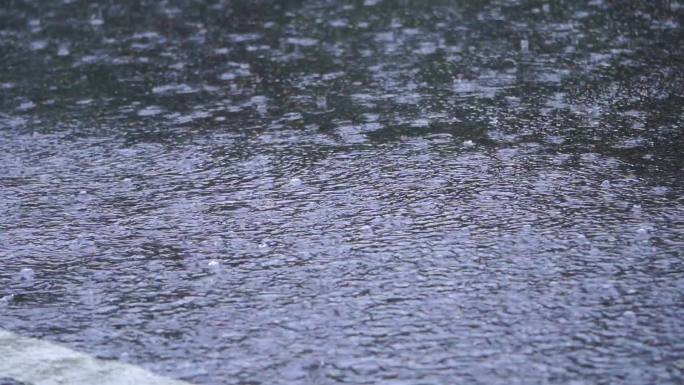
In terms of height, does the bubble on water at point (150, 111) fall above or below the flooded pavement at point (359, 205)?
below

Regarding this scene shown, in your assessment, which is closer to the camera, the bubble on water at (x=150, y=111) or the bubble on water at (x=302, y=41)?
the bubble on water at (x=150, y=111)

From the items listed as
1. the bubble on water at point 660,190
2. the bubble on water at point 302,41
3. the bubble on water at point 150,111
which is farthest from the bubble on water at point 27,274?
the bubble on water at point 302,41

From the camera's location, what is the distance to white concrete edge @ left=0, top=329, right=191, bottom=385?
348cm

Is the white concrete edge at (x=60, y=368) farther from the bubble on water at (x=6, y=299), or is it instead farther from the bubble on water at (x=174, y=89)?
the bubble on water at (x=174, y=89)

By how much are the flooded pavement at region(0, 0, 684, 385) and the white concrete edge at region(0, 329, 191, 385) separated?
8 centimetres

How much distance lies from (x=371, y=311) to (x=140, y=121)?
3.62m

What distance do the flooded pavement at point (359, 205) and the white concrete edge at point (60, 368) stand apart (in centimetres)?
8

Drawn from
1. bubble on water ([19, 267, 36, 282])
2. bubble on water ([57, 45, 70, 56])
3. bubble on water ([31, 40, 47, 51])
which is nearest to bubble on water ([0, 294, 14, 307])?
bubble on water ([19, 267, 36, 282])

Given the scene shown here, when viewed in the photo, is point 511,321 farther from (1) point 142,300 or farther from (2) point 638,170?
(2) point 638,170

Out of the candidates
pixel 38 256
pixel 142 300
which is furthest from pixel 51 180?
pixel 142 300

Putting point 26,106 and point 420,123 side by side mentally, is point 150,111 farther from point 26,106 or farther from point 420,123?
point 420,123

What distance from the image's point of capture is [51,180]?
5.85 m

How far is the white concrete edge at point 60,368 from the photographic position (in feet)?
11.4

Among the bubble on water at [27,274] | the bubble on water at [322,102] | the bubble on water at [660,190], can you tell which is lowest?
the bubble on water at [322,102]
